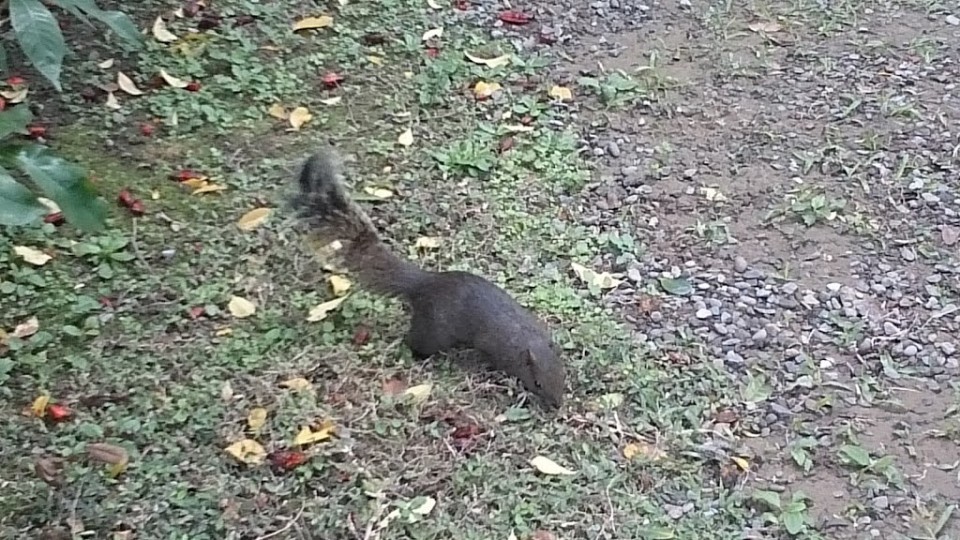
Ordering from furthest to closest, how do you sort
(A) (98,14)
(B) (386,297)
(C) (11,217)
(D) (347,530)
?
(B) (386,297)
(D) (347,530)
(A) (98,14)
(C) (11,217)

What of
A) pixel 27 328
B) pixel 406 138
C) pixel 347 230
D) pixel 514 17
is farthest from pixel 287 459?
pixel 514 17

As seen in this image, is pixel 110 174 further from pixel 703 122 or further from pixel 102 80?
pixel 703 122

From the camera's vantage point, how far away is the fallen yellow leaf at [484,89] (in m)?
4.59

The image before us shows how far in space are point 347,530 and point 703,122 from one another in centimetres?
222

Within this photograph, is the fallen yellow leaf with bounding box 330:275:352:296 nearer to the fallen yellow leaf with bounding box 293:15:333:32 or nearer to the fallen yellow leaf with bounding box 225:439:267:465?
the fallen yellow leaf with bounding box 225:439:267:465

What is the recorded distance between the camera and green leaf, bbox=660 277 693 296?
3719mm

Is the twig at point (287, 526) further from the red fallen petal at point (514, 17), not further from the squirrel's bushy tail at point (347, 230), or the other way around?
the red fallen petal at point (514, 17)

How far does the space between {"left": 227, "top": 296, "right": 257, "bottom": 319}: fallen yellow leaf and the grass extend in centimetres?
3

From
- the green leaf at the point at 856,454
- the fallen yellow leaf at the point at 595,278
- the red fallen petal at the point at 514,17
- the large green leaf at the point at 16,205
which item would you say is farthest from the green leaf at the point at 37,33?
the red fallen petal at the point at 514,17

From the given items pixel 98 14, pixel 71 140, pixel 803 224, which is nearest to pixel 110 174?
pixel 71 140

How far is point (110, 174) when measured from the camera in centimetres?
412

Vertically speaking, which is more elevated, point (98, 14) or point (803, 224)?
point (98, 14)

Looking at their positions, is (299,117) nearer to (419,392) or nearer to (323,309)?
(323,309)

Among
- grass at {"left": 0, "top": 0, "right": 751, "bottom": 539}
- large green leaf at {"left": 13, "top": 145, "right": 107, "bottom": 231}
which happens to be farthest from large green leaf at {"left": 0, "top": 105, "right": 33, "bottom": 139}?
grass at {"left": 0, "top": 0, "right": 751, "bottom": 539}
